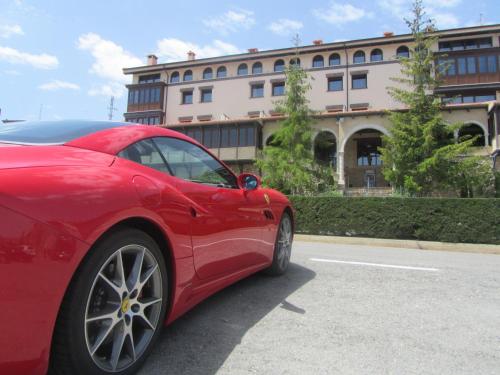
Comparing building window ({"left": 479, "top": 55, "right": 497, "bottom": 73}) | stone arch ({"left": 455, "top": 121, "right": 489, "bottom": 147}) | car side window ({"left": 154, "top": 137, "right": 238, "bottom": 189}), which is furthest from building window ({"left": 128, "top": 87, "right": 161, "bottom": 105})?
car side window ({"left": 154, "top": 137, "right": 238, "bottom": 189})

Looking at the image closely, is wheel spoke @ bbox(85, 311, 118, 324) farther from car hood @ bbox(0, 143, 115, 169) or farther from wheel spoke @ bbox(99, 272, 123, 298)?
car hood @ bbox(0, 143, 115, 169)

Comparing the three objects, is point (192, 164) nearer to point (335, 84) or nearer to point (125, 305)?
point (125, 305)

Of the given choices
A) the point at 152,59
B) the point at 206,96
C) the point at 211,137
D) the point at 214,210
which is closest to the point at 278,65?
the point at 206,96

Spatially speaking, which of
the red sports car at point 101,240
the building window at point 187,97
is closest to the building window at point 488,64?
the building window at point 187,97

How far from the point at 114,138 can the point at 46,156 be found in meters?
0.54

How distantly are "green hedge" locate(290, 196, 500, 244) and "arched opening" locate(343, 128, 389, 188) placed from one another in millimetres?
14997

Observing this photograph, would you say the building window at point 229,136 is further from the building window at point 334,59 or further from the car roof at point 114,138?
the car roof at point 114,138

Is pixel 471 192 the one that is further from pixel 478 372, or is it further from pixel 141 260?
pixel 141 260

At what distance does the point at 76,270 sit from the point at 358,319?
2.23 m

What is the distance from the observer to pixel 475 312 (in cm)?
325

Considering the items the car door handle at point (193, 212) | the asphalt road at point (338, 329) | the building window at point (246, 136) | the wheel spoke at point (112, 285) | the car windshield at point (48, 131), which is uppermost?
the building window at point (246, 136)

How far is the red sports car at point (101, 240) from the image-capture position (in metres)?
1.38

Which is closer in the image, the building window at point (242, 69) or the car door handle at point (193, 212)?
the car door handle at point (193, 212)

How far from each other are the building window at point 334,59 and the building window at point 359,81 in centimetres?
251
